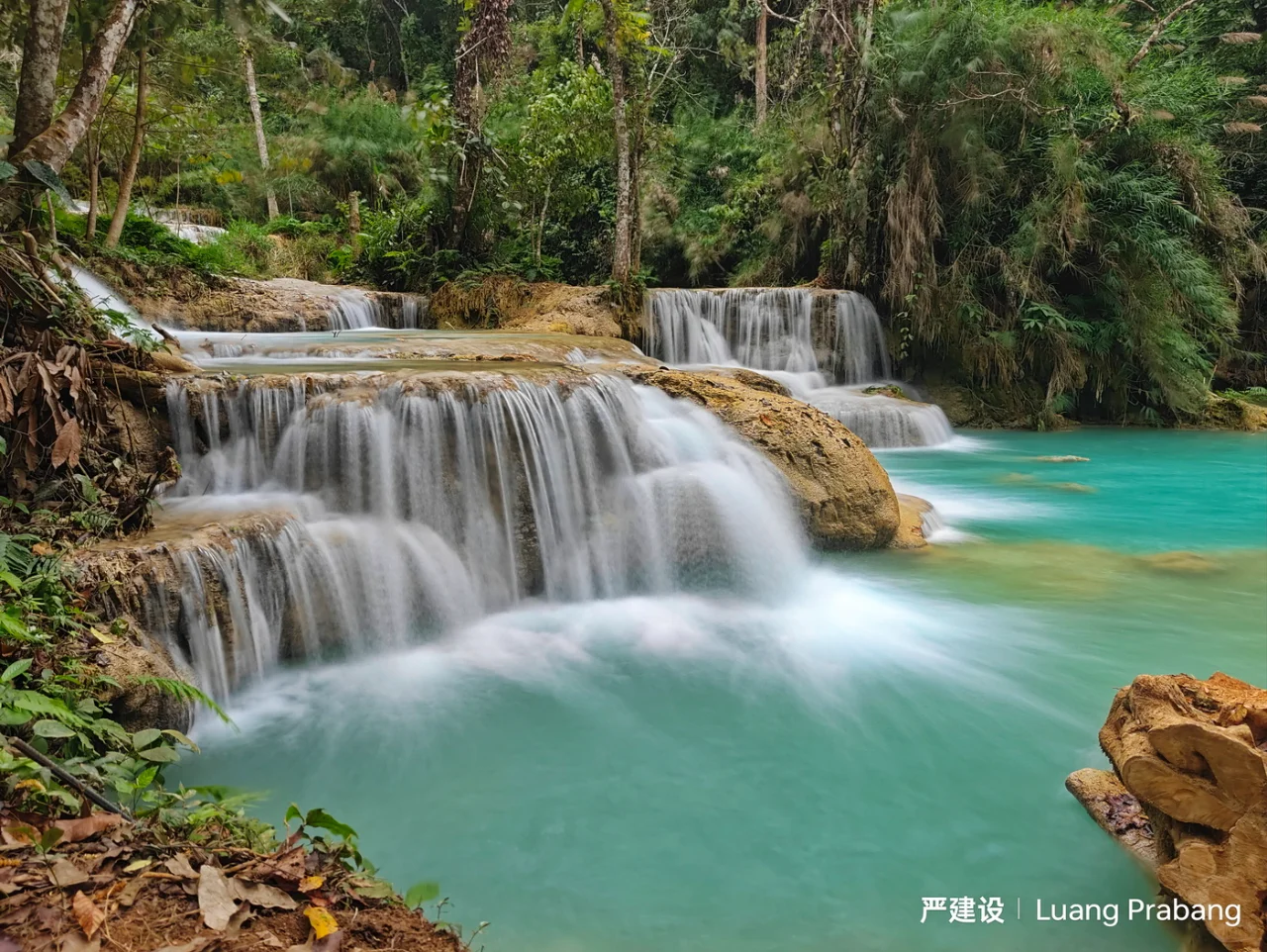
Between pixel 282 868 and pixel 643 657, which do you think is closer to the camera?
pixel 282 868

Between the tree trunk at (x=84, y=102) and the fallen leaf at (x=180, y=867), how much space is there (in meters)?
5.08

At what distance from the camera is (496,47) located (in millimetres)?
13500

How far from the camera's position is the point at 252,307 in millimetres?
10828

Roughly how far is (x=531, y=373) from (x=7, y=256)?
134 inches

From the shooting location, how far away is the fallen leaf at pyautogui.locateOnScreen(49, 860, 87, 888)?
1.58 m

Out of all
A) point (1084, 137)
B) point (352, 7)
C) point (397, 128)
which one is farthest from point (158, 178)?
point (1084, 137)

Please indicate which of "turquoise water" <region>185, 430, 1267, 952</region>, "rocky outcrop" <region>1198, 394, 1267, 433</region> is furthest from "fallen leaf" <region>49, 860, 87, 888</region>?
"rocky outcrop" <region>1198, 394, 1267, 433</region>

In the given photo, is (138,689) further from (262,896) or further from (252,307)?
(252,307)

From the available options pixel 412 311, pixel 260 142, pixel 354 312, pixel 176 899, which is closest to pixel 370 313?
pixel 354 312

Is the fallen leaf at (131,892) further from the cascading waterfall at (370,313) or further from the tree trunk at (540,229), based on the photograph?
the tree trunk at (540,229)

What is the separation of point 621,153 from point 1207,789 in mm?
12677

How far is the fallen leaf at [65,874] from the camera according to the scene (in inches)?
62.3

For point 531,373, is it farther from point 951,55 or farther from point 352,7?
point 352,7

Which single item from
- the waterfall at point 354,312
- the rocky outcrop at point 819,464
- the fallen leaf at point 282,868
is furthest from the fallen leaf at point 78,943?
the waterfall at point 354,312
